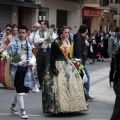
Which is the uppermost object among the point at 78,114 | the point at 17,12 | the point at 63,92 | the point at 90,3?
the point at 90,3

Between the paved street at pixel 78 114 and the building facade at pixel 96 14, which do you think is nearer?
the paved street at pixel 78 114

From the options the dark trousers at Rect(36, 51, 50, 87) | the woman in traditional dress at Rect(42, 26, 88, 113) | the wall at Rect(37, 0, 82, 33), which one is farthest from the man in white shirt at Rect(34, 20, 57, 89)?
the wall at Rect(37, 0, 82, 33)

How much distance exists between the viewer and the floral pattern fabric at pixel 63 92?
28.4 feet

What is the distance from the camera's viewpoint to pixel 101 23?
41.5 metres

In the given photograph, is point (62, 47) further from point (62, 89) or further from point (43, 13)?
point (43, 13)

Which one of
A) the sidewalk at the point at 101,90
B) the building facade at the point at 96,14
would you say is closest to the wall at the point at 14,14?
the building facade at the point at 96,14

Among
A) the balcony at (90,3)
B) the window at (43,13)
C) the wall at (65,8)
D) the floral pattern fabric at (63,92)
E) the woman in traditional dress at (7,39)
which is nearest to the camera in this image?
the floral pattern fabric at (63,92)

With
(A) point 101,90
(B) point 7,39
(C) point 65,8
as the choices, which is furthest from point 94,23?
(A) point 101,90

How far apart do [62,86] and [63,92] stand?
11 centimetres

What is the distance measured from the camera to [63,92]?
8.66 metres

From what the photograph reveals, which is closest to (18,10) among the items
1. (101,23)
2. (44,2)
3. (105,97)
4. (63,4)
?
(44,2)

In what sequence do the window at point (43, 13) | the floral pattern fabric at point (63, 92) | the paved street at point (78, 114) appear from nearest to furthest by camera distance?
the floral pattern fabric at point (63, 92)
the paved street at point (78, 114)
the window at point (43, 13)

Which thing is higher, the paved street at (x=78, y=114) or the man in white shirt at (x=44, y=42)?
the man in white shirt at (x=44, y=42)

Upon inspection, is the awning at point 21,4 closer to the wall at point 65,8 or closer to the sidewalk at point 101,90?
the wall at point 65,8
